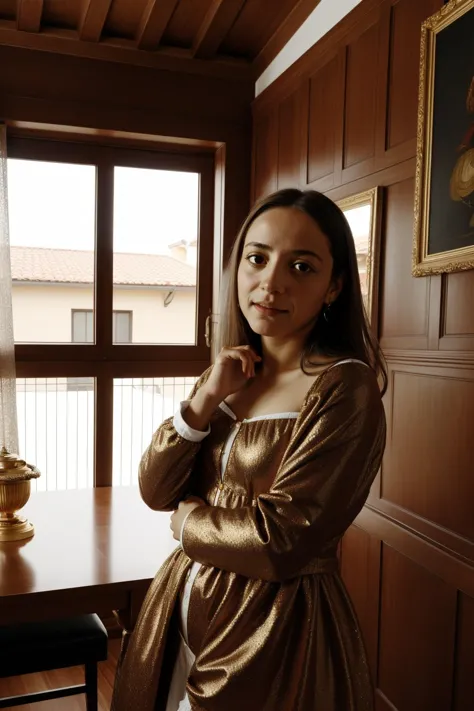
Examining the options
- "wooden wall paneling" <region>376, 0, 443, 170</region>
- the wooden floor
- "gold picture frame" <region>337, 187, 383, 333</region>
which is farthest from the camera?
the wooden floor

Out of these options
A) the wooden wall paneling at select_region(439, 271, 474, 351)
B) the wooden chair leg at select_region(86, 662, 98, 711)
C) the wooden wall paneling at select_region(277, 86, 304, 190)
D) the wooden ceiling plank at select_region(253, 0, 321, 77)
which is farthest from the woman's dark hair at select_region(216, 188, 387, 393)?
the wooden ceiling plank at select_region(253, 0, 321, 77)

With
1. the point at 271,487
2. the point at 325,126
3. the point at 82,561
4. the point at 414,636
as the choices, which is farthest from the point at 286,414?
the point at 325,126

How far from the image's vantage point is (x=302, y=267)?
43.1 inches

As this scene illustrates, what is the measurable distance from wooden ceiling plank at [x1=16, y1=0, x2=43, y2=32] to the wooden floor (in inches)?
107

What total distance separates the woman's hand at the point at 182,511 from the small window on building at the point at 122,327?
2125 millimetres

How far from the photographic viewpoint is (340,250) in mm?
1134

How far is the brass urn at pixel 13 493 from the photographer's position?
182cm

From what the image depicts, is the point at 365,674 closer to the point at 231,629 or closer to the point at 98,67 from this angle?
the point at 231,629

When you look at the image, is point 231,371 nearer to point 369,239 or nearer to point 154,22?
point 369,239

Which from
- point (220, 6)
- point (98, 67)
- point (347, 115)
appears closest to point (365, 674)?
point (347, 115)

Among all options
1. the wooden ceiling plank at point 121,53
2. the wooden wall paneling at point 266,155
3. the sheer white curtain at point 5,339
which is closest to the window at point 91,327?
the sheer white curtain at point 5,339

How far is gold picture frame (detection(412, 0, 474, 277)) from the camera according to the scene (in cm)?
161

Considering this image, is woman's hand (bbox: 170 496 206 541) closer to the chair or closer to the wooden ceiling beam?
the chair

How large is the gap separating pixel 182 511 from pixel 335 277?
499 mm
